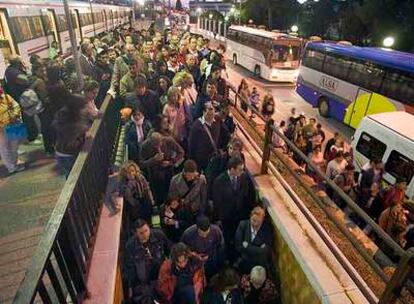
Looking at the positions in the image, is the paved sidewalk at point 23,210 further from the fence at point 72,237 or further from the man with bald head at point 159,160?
the man with bald head at point 159,160

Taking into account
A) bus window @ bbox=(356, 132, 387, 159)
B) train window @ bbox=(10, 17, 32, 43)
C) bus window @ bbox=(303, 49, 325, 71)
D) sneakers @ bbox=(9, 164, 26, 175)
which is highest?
train window @ bbox=(10, 17, 32, 43)

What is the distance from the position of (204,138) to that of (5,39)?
8990mm

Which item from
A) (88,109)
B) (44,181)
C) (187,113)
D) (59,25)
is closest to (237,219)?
(187,113)

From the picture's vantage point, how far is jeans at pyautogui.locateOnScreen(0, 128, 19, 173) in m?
5.68

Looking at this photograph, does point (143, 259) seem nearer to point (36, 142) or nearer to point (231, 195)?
point (231, 195)

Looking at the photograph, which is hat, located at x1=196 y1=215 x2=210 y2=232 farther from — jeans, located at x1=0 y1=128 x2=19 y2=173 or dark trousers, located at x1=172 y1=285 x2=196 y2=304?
jeans, located at x1=0 y1=128 x2=19 y2=173

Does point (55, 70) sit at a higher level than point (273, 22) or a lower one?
higher

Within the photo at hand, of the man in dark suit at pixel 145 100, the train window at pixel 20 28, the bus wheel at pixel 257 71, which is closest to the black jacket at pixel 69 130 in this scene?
the man in dark suit at pixel 145 100

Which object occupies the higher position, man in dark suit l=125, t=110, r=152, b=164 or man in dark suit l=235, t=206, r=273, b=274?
man in dark suit l=125, t=110, r=152, b=164

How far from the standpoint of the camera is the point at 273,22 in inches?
1812

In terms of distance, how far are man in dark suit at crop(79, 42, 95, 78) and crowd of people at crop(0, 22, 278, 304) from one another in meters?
1.33

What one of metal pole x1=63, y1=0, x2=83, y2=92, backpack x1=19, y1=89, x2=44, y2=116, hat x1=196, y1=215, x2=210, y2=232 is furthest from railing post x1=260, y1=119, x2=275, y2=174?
backpack x1=19, y1=89, x2=44, y2=116

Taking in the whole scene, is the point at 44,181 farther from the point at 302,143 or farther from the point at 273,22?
the point at 273,22

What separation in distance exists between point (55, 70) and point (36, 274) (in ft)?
18.6
